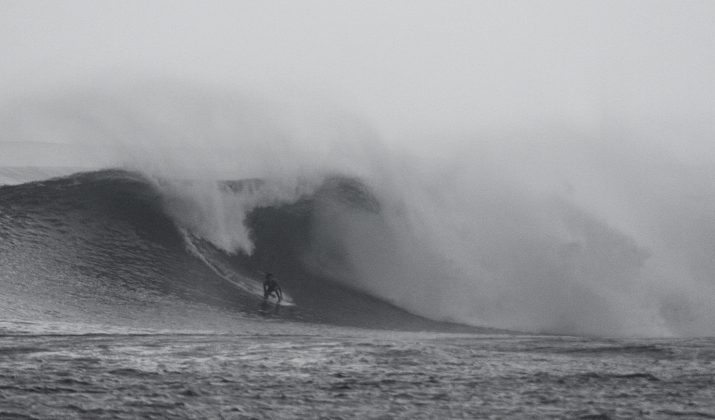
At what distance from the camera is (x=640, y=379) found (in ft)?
33.4

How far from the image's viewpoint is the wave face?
51.0ft

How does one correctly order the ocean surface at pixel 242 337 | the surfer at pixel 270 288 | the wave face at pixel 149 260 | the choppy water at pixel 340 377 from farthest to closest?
the surfer at pixel 270 288 → the wave face at pixel 149 260 → the ocean surface at pixel 242 337 → the choppy water at pixel 340 377

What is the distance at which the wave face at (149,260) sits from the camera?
15.5 metres

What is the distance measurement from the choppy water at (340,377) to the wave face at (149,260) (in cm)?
266

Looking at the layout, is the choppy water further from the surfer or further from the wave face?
the surfer

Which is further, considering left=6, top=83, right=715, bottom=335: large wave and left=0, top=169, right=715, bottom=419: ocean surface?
left=6, top=83, right=715, bottom=335: large wave

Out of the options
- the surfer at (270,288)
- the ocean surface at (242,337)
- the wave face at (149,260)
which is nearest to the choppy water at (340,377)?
the ocean surface at (242,337)

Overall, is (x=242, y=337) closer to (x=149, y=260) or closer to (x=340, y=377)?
(x=340, y=377)

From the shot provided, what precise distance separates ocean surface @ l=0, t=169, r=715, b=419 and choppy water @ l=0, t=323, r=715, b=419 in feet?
0.12

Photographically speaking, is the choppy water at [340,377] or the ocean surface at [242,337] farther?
the ocean surface at [242,337]

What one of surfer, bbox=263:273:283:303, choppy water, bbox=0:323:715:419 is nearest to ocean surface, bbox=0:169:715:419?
choppy water, bbox=0:323:715:419

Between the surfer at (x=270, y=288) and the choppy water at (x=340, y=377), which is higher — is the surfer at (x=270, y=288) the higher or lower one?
the higher one

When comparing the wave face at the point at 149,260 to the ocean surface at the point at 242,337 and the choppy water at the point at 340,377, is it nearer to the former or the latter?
the ocean surface at the point at 242,337

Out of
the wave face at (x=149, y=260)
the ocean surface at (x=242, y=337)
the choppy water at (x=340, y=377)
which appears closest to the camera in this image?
the choppy water at (x=340, y=377)
